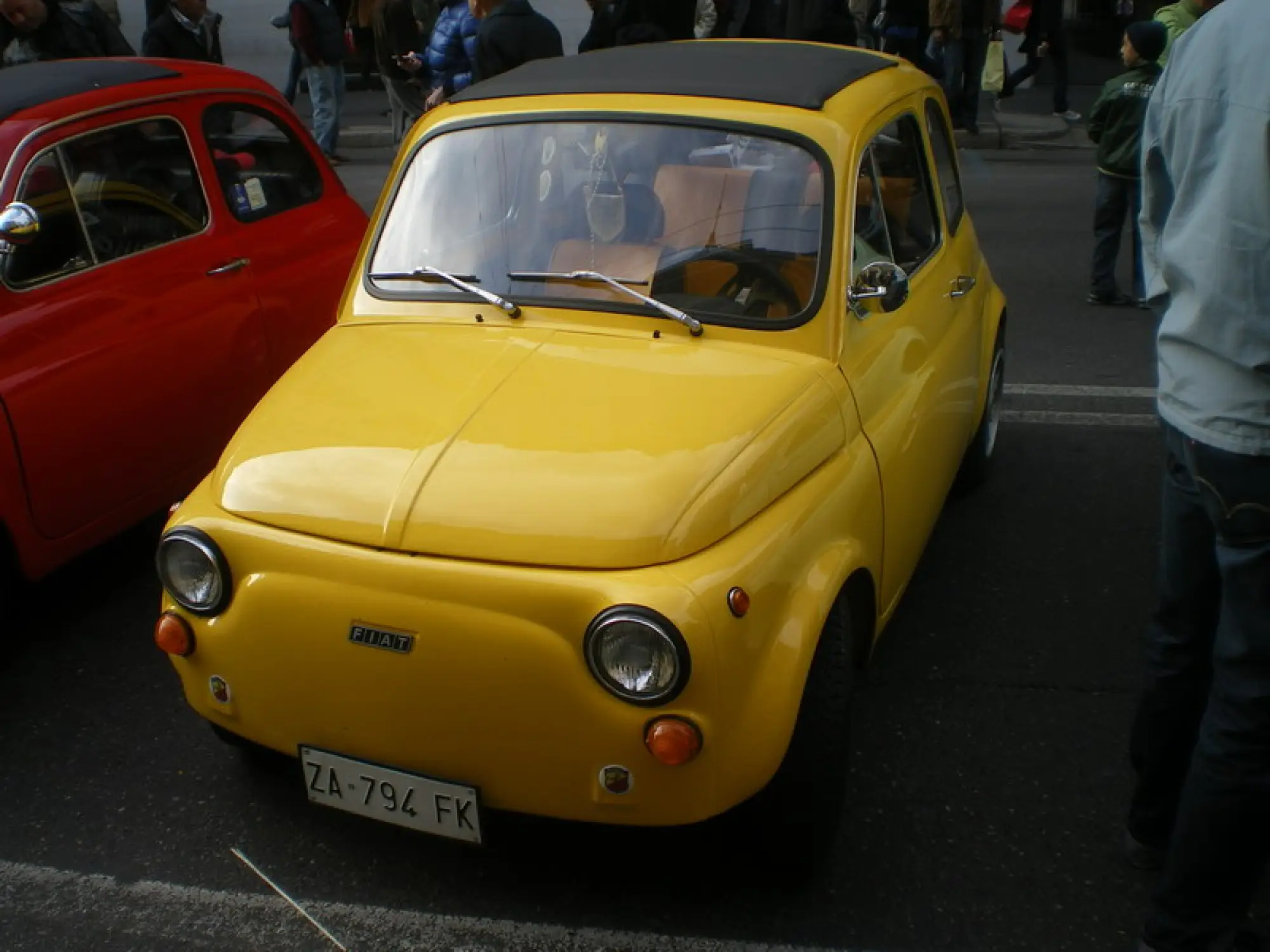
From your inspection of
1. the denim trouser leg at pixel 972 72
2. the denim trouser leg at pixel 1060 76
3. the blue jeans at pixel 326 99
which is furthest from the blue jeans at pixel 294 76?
the denim trouser leg at pixel 1060 76

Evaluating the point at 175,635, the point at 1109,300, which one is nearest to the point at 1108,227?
the point at 1109,300

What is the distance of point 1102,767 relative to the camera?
3.64 m

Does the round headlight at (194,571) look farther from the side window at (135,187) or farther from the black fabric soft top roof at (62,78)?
the black fabric soft top roof at (62,78)

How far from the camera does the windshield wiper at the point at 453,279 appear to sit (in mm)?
3623

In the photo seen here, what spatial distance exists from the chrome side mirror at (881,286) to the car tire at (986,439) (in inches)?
65.2

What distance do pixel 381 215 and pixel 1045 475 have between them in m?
2.94

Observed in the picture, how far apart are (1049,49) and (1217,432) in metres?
13.9

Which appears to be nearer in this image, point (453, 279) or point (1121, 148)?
point (453, 279)

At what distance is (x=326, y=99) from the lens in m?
13.3

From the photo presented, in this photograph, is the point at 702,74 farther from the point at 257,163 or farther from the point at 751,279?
the point at 257,163

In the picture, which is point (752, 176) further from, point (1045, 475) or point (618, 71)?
point (1045, 475)

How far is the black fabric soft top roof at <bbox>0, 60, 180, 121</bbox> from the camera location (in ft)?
15.3

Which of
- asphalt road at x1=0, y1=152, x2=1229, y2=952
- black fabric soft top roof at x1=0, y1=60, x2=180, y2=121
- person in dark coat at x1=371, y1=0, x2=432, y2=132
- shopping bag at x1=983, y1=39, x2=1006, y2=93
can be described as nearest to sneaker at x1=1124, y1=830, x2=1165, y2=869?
asphalt road at x1=0, y1=152, x2=1229, y2=952

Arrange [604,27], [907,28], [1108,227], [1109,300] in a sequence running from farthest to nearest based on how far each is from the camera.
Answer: [907,28] < [604,27] < [1109,300] < [1108,227]
